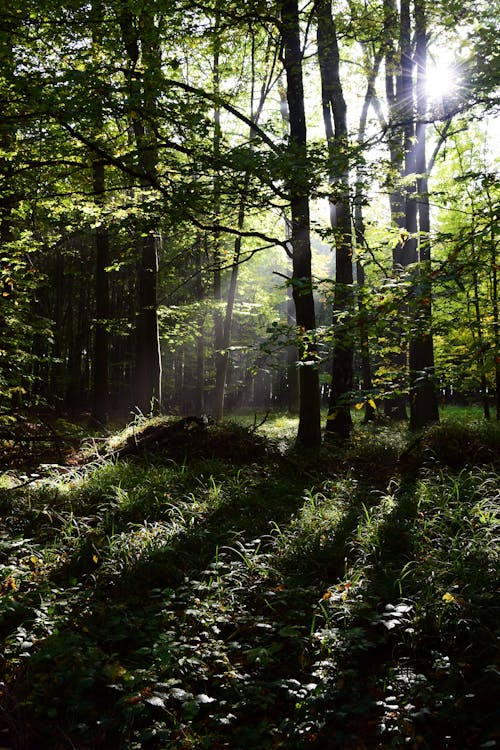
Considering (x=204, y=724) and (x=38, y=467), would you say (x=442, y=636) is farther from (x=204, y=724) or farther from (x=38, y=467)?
(x=38, y=467)

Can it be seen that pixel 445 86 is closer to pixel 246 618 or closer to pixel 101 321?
pixel 246 618

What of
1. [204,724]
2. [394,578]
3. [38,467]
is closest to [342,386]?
[38,467]

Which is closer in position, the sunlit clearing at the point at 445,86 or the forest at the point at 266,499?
the forest at the point at 266,499

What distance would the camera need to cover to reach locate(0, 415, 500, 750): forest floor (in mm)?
2967

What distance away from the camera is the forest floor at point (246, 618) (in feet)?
9.73

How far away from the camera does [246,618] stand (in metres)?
4.00

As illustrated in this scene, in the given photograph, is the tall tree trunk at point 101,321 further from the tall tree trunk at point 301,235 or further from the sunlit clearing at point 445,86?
the sunlit clearing at point 445,86

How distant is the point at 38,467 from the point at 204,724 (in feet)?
19.5

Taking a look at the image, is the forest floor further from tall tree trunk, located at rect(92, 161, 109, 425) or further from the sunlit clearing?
tall tree trunk, located at rect(92, 161, 109, 425)

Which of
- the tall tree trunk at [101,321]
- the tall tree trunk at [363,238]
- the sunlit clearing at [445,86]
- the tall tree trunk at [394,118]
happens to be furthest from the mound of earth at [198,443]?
the sunlit clearing at [445,86]

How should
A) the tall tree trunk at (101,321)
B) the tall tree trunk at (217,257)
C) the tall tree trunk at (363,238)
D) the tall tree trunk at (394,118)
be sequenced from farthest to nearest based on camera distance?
the tall tree trunk at (101,321) < the tall tree trunk at (394,118) < the tall tree trunk at (217,257) < the tall tree trunk at (363,238)

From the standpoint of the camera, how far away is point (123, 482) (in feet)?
23.9

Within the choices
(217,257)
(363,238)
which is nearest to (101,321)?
(217,257)

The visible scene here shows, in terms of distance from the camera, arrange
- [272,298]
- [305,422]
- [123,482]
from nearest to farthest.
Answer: [123,482] → [305,422] → [272,298]
